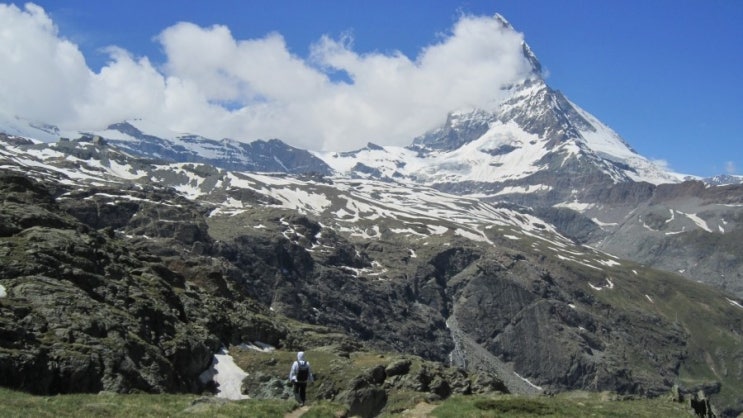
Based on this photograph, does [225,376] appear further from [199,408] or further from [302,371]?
[199,408]

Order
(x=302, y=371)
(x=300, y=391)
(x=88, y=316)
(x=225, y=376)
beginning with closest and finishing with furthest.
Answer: (x=300, y=391) → (x=302, y=371) → (x=88, y=316) → (x=225, y=376)

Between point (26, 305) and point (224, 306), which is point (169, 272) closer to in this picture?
point (224, 306)

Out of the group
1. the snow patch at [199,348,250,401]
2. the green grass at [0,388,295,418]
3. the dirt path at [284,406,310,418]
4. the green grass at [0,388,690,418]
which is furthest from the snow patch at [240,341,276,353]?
the dirt path at [284,406,310,418]

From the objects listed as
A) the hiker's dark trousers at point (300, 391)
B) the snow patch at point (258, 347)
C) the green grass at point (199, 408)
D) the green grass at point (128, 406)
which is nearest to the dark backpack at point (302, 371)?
the hiker's dark trousers at point (300, 391)

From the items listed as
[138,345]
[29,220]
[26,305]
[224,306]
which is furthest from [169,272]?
[26,305]

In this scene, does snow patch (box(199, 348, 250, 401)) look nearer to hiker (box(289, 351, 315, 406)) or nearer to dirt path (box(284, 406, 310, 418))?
hiker (box(289, 351, 315, 406))

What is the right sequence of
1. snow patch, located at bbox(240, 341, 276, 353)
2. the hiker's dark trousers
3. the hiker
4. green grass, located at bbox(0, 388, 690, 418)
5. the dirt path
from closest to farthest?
green grass, located at bbox(0, 388, 690, 418)
the dirt path
the hiker's dark trousers
the hiker
snow patch, located at bbox(240, 341, 276, 353)

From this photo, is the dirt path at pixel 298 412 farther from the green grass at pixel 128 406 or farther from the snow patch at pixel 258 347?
the snow patch at pixel 258 347

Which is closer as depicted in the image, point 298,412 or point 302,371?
point 298,412

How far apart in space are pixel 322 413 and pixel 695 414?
86.6 ft

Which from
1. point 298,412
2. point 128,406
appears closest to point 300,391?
point 298,412

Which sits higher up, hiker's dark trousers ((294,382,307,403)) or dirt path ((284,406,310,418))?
hiker's dark trousers ((294,382,307,403))

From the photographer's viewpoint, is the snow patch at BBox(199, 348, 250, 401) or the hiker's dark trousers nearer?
the hiker's dark trousers

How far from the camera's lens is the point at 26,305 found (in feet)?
161
